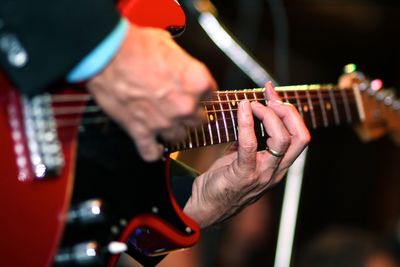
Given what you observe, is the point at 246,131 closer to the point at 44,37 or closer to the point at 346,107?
the point at 44,37

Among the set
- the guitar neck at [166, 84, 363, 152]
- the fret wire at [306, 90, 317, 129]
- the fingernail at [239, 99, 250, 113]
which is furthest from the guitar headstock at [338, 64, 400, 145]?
the fingernail at [239, 99, 250, 113]

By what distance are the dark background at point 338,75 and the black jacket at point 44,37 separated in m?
1.66

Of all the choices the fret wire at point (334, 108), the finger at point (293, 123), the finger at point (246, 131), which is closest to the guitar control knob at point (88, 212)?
the finger at point (246, 131)

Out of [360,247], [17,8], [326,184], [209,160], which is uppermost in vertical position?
[17,8]

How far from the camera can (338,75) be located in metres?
2.65

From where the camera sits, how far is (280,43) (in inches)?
96.8

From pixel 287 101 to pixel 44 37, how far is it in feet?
2.28

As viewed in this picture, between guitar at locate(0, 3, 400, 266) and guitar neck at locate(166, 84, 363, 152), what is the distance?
1 cm

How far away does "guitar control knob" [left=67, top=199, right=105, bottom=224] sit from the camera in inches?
34.8

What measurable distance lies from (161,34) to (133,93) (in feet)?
0.33

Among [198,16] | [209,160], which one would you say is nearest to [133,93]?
[198,16]

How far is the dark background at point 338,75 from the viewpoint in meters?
2.52

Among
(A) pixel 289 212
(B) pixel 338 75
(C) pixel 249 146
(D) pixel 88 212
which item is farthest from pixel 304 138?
(B) pixel 338 75

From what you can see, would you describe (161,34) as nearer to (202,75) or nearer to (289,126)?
(202,75)
